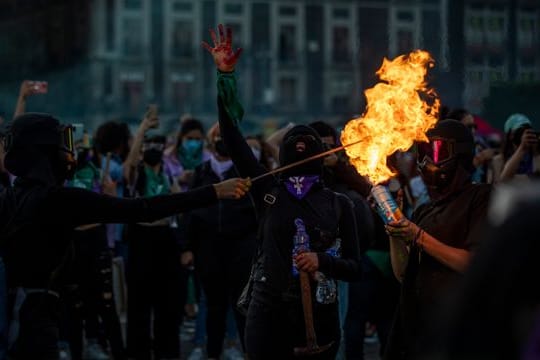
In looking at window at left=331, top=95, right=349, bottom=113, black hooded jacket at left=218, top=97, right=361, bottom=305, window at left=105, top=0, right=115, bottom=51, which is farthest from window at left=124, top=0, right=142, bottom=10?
black hooded jacket at left=218, top=97, right=361, bottom=305

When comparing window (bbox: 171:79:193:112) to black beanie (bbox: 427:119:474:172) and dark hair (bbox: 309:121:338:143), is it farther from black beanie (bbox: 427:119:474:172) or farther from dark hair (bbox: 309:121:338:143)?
black beanie (bbox: 427:119:474:172)

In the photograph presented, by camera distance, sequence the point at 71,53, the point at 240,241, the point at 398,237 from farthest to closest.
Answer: the point at 71,53 → the point at 240,241 → the point at 398,237

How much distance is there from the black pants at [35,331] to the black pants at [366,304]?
4.06 meters

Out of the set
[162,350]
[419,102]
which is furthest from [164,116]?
[419,102]

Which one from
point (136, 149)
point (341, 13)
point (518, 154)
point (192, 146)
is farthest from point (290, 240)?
point (341, 13)

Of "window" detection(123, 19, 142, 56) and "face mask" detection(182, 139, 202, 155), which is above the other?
"window" detection(123, 19, 142, 56)

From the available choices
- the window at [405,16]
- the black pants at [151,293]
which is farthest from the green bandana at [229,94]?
the window at [405,16]

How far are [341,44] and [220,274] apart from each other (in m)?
59.1

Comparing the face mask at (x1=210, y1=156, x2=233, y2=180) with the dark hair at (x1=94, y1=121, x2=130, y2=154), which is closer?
the face mask at (x1=210, y1=156, x2=233, y2=180)

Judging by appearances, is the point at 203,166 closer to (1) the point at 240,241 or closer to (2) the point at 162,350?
(1) the point at 240,241

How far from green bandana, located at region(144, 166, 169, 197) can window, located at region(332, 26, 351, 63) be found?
56.8 m

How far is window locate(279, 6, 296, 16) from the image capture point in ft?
224

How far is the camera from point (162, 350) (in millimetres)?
10844

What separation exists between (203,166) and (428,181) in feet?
15.8
